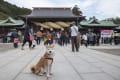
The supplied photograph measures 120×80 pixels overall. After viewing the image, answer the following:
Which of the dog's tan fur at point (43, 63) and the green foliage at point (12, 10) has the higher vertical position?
the green foliage at point (12, 10)

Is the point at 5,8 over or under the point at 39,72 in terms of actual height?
over

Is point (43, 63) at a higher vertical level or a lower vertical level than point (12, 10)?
lower

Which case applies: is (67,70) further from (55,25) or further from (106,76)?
(55,25)

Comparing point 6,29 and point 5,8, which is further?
point 5,8

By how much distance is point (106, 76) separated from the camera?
9398 millimetres

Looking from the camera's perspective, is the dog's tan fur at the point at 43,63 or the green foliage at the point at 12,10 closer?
the dog's tan fur at the point at 43,63

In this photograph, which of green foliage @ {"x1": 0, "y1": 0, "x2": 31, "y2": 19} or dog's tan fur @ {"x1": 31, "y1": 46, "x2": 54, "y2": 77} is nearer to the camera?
dog's tan fur @ {"x1": 31, "y1": 46, "x2": 54, "y2": 77}

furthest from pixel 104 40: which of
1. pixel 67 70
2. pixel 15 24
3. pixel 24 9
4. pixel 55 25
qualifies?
pixel 24 9

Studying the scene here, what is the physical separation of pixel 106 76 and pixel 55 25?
47.6 meters

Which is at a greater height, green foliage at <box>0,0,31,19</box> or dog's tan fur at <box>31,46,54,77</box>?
green foliage at <box>0,0,31,19</box>

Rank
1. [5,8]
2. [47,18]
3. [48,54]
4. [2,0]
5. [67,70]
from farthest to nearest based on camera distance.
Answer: [2,0]
[5,8]
[47,18]
[67,70]
[48,54]

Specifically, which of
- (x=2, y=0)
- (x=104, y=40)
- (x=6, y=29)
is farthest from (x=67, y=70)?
(x=2, y=0)

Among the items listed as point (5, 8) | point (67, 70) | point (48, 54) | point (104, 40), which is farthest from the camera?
point (5, 8)

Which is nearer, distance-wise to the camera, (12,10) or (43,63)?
(43,63)
